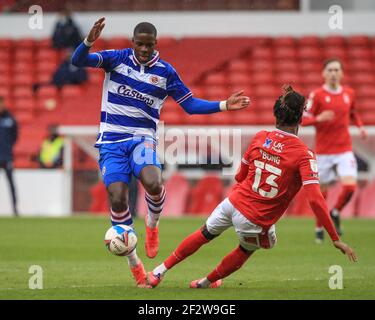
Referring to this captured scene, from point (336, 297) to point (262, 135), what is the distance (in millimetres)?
1465

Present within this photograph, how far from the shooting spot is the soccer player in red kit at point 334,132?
565 inches

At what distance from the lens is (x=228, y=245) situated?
13883 millimetres

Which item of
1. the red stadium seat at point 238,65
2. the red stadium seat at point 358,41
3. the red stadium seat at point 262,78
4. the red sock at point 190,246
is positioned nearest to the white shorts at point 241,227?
the red sock at point 190,246

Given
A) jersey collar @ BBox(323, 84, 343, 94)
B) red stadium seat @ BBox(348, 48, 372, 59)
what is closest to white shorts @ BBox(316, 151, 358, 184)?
jersey collar @ BBox(323, 84, 343, 94)

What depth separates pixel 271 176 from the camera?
27.8 ft

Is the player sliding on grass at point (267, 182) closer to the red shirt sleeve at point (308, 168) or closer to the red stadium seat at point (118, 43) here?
the red shirt sleeve at point (308, 168)

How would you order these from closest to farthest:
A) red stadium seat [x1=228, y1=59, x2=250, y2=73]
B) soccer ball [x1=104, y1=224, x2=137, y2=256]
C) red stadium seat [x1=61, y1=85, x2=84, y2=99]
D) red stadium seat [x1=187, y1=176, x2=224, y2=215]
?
soccer ball [x1=104, y1=224, x2=137, y2=256]
red stadium seat [x1=187, y1=176, x2=224, y2=215]
red stadium seat [x1=61, y1=85, x2=84, y2=99]
red stadium seat [x1=228, y1=59, x2=250, y2=73]

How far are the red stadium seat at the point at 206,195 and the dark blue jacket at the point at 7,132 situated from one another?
3.51 m

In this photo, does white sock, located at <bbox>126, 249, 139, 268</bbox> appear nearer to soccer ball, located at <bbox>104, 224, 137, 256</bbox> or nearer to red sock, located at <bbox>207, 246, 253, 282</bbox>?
soccer ball, located at <bbox>104, 224, 137, 256</bbox>

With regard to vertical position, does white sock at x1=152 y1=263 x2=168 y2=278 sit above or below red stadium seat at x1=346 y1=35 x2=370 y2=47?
below

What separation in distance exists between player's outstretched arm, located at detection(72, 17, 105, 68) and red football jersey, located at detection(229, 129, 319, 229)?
5.41ft

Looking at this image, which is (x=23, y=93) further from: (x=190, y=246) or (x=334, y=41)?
(x=190, y=246)

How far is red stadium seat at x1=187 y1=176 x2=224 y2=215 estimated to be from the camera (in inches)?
766
